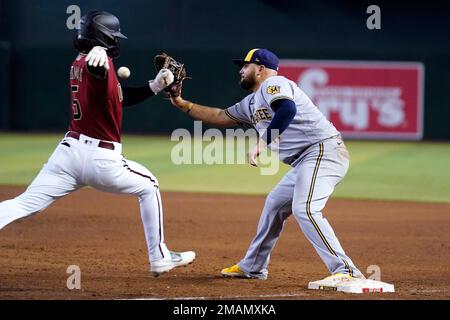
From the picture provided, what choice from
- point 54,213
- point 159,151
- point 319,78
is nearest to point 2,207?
point 54,213

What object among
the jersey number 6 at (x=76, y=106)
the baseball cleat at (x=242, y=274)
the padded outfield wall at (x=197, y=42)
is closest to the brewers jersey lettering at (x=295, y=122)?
→ the baseball cleat at (x=242, y=274)

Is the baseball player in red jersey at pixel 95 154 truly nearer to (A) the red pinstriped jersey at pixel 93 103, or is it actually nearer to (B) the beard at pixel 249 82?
Result: (A) the red pinstriped jersey at pixel 93 103

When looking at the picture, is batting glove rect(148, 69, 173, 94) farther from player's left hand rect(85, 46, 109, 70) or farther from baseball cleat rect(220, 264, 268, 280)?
baseball cleat rect(220, 264, 268, 280)

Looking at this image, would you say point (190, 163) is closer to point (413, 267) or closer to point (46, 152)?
point (46, 152)

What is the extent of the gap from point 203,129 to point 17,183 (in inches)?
368

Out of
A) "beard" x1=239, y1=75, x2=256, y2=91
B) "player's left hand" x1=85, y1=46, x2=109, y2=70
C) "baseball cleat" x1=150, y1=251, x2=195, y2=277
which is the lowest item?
"baseball cleat" x1=150, y1=251, x2=195, y2=277

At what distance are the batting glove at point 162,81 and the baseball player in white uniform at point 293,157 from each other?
1.82 ft

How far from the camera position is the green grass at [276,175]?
12617 millimetres

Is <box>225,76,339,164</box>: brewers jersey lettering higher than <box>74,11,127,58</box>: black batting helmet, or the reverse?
<box>74,11,127,58</box>: black batting helmet

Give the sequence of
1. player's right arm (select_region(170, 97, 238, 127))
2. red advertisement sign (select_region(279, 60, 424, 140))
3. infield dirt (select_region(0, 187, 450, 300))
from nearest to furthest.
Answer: infield dirt (select_region(0, 187, 450, 300)) < player's right arm (select_region(170, 97, 238, 127)) < red advertisement sign (select_region(279, 60, 424, 140))

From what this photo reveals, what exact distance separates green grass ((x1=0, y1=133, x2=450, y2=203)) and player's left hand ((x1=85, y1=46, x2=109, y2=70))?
674 cm

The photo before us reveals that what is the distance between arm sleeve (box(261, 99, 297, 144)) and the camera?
6.05 metres

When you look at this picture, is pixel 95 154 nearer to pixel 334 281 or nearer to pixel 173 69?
pixel 173 69

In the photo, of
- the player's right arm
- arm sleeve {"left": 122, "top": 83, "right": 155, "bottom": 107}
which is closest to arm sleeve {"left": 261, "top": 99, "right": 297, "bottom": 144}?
the player's right arm
